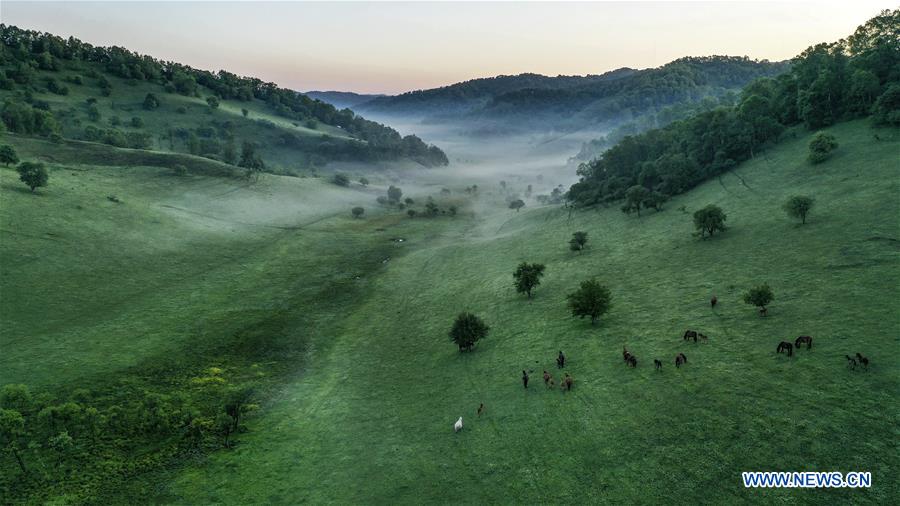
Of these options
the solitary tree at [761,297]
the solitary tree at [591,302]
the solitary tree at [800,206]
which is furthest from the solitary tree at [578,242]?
the solitary tree at [761,297]

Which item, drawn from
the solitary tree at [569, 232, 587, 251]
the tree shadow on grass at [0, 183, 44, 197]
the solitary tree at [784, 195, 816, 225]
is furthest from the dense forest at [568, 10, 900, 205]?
the tree shadow on grass at [0, 183, 44, 197]

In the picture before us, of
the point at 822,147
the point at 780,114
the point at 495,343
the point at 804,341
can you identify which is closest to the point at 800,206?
the point at 822,147

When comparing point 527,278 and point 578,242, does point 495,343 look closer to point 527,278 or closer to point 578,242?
point 527,278

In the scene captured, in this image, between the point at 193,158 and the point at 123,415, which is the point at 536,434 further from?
the point at 193,158

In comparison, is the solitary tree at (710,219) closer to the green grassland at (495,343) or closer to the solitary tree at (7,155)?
the green grassland at (495,343)

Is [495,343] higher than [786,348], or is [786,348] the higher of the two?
[786,348]

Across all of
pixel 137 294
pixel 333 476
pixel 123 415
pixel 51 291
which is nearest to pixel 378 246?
pixel 137 294

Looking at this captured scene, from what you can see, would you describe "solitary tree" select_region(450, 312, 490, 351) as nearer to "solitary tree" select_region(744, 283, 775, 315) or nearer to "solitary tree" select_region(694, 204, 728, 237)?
"solitary tree" select_region(744, 283, 775, 315)
